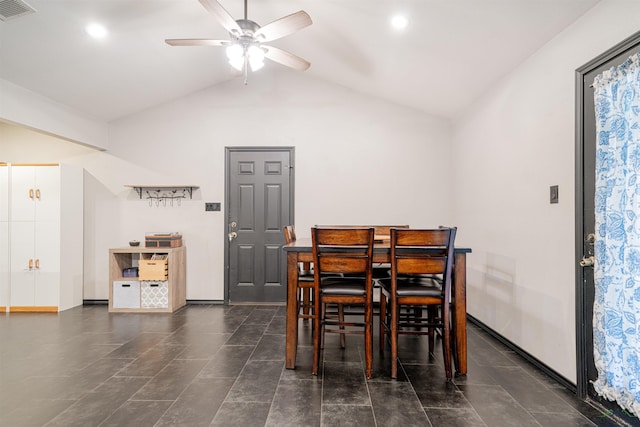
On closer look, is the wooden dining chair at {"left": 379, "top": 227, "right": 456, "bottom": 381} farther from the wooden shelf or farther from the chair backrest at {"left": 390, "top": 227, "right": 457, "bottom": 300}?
the wooden shelf

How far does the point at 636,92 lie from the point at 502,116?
1.38m

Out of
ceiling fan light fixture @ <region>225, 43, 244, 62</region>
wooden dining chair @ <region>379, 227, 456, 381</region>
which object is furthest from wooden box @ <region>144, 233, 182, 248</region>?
wooden dining chair @ <region>379, 227, 456, 381</region>

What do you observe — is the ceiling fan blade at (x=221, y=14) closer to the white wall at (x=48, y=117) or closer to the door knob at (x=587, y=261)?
the white wall at (x=48, y=117)

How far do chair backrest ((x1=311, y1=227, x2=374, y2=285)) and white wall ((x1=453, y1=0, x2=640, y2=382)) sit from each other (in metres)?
1.32

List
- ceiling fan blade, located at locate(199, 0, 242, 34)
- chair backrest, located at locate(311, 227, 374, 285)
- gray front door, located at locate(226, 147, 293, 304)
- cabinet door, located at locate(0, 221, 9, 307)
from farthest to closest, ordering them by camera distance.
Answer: gray front door, located at locate(226, 147, 293, 304) → cabinet door, located at locate(0, 221, 9, 307) → chair backrest, located at locate(311, 227, 374, 285) → ceiling fan blade, located at locate(199, 0, 242, 34)

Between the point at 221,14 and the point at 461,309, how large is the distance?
2.68 metres

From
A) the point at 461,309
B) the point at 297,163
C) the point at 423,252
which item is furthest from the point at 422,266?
the point at 297,163

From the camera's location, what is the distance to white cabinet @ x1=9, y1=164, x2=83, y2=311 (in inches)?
150

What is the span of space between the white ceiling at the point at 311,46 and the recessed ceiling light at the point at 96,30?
6cm

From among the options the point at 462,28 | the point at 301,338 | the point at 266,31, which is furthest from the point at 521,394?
the point at 266,31

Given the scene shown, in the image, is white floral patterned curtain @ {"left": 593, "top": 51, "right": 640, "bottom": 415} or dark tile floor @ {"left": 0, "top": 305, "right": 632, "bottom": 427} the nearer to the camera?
white floral patterned curtain @ {"left": 593, "top": 51, "right": 640, "bottom": 415}

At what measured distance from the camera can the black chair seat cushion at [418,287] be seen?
2203mm

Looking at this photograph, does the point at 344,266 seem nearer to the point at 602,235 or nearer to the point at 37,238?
the point at 602,235

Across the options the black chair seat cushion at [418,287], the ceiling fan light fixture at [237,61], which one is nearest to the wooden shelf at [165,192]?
the ceiling fan light fixture at [237,61]
